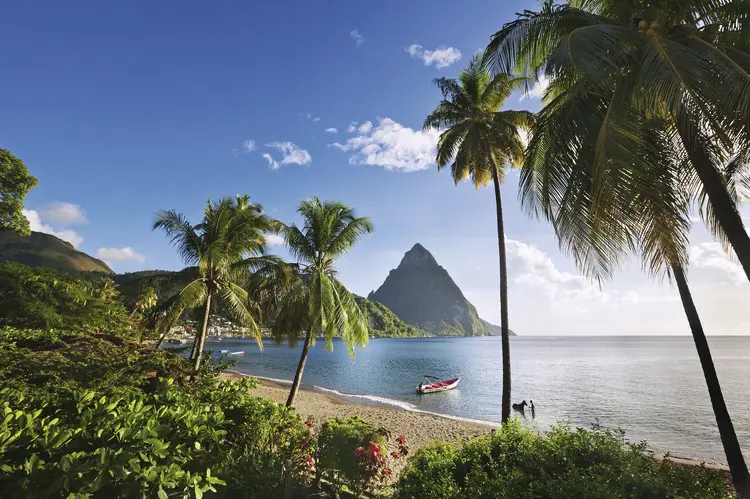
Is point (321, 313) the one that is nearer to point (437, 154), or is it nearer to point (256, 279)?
point (256, 279)

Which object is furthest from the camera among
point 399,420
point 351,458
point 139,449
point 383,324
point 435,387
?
point 383,324

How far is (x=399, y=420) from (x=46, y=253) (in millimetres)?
161372

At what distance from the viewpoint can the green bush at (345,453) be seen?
19.0ft

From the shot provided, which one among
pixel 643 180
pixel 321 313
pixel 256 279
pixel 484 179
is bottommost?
pixel 321 313

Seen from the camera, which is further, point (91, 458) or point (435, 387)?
point (435, 387)

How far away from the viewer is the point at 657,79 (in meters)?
4.49

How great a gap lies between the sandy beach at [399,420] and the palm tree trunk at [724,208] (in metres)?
13.5

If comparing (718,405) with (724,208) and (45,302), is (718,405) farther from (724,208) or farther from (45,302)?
(45,302)

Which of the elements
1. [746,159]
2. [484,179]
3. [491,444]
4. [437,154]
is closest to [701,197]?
[746,159]

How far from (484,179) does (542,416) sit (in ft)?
60.0

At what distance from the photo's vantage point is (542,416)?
23812 millimetres

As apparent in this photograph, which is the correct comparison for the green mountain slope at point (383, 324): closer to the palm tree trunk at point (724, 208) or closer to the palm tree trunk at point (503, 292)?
the palm tree trunk at point (503, 292)

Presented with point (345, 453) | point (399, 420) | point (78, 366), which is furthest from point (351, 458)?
point (399, 420)

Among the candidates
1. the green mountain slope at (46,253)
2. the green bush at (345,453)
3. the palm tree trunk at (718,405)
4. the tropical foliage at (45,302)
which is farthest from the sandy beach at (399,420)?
the green mountain slope at (46,253)
